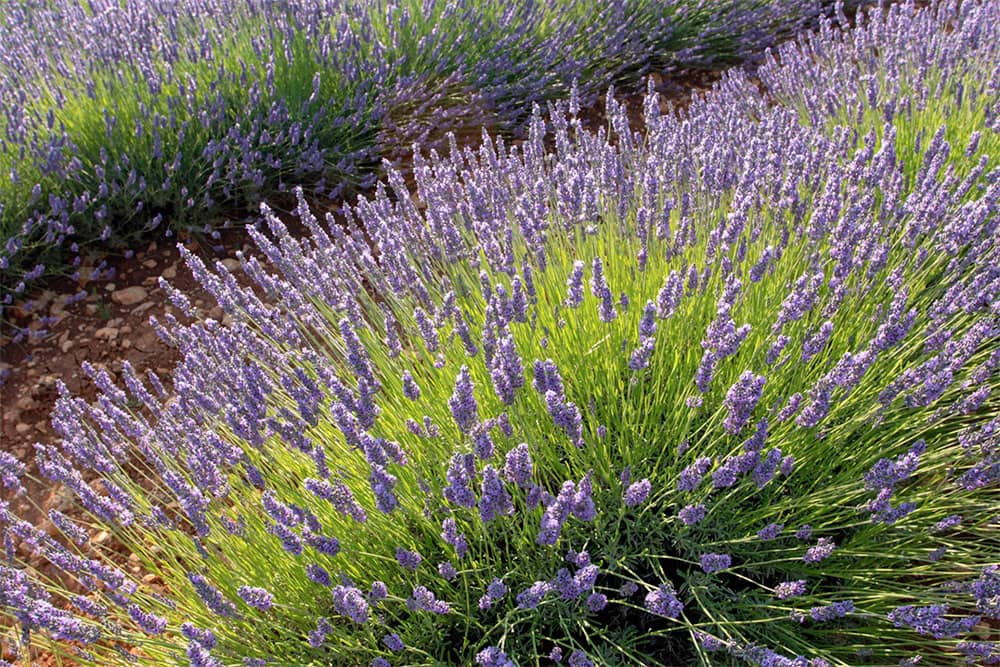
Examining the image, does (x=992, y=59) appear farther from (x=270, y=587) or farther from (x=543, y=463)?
(x=270, y=587)

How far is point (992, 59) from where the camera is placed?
3.45 m

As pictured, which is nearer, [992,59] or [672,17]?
[992,59]

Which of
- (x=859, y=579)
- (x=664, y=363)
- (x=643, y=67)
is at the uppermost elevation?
(x=643, y=67)

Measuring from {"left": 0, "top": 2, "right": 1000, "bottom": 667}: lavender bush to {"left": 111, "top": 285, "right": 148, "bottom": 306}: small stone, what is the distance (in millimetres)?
1308

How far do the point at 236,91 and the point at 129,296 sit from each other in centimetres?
124

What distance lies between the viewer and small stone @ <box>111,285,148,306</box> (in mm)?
3346

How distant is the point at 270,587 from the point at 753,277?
1311mm

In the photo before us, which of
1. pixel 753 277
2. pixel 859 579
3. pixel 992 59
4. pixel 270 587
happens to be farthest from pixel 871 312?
pixel 992 59

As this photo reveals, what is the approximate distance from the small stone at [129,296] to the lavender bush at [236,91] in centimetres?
23

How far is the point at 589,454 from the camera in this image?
168 cm

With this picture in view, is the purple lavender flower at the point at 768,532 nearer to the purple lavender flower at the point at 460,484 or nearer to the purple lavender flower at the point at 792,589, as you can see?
→ the purple lavender flower at the point at 792,589

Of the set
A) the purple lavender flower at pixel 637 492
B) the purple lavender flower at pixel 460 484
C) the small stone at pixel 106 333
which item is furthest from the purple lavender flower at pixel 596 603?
the small stone at pixel 106 333

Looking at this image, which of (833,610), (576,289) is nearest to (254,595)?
(576,289)

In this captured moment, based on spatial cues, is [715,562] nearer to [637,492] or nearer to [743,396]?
[637,492]
